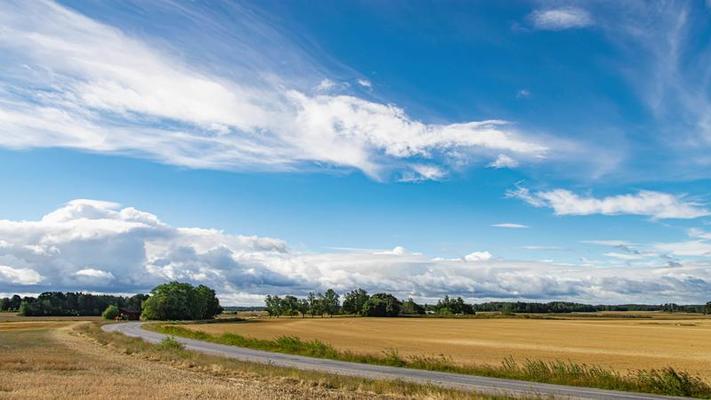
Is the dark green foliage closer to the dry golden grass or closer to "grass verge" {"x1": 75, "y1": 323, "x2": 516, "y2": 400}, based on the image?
"grass verge" {"x1": 75, "y1": 323, "x2": 516, "y2": 400}

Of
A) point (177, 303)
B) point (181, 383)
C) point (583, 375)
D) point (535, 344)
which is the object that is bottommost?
point (535, 344)

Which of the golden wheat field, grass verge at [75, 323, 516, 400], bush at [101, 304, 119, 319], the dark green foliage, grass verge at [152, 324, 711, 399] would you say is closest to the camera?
grass verge at [75, 323, 516, 400]

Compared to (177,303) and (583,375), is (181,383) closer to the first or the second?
(583,375)

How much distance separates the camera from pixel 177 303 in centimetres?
16738

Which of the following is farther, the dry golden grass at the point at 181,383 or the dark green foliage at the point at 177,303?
the dark green foliage at the point at 177,303

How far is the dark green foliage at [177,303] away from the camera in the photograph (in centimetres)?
16488

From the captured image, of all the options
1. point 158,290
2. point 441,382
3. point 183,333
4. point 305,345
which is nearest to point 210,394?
point 441,382

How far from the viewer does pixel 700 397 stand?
27406mm

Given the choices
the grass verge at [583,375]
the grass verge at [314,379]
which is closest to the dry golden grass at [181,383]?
the grass verge at [314,379]

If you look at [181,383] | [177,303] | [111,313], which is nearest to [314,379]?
[181,383]

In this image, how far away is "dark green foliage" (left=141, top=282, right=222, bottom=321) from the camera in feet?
541

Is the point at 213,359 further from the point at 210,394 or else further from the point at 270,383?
the point at 210,394

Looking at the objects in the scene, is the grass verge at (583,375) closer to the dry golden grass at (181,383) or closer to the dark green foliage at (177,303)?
the dry golden grass at (181,383)

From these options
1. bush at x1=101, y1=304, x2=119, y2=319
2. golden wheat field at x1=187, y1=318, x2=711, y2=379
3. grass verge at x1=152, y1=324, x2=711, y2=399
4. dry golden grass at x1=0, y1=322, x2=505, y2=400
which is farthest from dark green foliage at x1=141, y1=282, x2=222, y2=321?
dry golden grass at x1=0, y1=322, x2=505, y2=400
